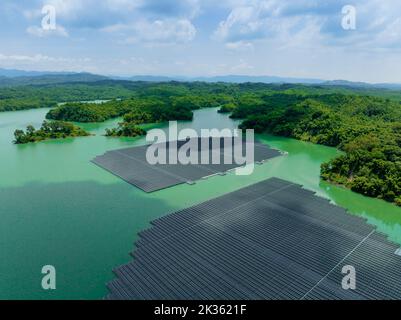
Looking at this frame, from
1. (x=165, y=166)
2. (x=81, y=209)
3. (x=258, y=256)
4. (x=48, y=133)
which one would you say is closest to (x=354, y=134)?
(x=165, y=166)

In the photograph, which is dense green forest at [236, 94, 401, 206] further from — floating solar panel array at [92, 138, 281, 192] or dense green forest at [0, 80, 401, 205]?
floating solar panel array at [92, 138, 281, 192]

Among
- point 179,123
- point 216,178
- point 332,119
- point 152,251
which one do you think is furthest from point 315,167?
point 179,123

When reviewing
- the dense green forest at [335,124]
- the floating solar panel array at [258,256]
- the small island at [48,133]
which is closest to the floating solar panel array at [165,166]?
the floating solar panel array at [258,256]

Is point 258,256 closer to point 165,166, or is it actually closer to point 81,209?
point 81,209

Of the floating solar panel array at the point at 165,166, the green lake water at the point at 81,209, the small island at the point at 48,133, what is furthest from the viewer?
the small island at the point at 48,133

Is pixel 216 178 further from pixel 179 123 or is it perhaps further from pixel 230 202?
pixel 179 123

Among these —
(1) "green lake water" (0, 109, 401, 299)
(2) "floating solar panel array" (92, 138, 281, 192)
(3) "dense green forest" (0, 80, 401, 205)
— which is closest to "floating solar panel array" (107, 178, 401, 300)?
(1) "green lake water" (0, 109, 401, 299)

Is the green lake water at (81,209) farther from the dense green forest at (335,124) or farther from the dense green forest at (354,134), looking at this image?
the dense green forest at (335,124)
